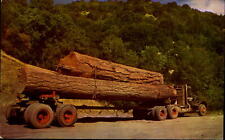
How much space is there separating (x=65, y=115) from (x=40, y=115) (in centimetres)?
99

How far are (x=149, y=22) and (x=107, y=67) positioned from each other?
3068 cm

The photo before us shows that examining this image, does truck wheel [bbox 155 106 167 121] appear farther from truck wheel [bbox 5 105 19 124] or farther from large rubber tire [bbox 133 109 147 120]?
truck wheel [bbox 5 105 19 124]

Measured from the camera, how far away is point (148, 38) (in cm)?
3428

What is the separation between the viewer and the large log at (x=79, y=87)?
9.92m

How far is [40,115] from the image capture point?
31.5 feet

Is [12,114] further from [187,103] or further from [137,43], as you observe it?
[137,43]

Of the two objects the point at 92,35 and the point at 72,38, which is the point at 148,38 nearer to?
the point at 92,35

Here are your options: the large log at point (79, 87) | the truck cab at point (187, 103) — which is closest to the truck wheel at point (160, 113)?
the large log at point (79, 87)

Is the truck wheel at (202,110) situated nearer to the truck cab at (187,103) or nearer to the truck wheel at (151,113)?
the truck cab at (187,103)

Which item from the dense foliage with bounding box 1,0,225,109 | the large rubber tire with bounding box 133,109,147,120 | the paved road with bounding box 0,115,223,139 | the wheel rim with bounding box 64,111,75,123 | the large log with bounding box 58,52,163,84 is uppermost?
the dense foliage with bounding box 1,0,225,109

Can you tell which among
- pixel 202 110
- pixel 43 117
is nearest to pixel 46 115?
pixel 43 117

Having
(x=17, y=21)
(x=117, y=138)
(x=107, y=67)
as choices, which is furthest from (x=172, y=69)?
(x=117, y=138)

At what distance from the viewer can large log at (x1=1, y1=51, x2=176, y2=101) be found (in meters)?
9.92

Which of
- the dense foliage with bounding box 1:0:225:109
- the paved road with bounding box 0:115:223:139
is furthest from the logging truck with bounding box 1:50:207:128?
the dense foliage with bounding box 1:0:225:109
